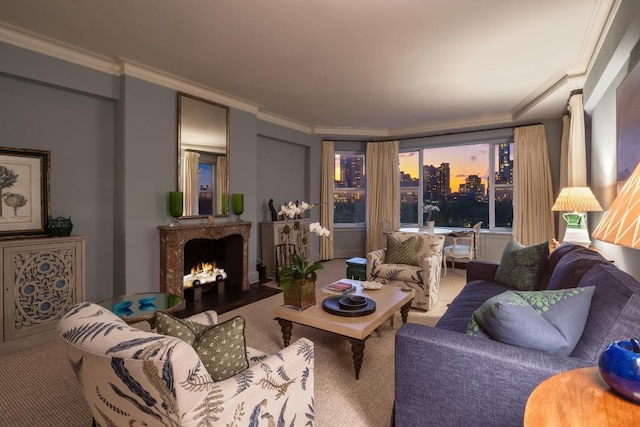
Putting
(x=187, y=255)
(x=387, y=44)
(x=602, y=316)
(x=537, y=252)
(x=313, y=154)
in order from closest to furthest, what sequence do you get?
(x=602, y=316), (x=537, y=252), (x=387, y=44), (x=187, y=255), (x=313, y=154)

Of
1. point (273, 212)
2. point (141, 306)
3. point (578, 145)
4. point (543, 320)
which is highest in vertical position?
point (578, 145)

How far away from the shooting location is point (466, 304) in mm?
2490

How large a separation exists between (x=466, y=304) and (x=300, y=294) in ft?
4.32

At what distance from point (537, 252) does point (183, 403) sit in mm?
3023

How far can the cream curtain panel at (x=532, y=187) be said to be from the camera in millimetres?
5383

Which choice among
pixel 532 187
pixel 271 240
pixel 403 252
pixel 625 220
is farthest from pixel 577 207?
pixel 271 240

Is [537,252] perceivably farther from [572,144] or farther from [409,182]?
[409,182]

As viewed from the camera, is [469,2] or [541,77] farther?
[541,77]

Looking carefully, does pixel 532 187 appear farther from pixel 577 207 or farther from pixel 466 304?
pixel 466 304

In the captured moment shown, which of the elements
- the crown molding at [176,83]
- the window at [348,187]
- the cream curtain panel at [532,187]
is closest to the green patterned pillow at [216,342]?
the crown molding at [176,83]

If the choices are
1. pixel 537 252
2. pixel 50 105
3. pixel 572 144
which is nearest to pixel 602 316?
pixel 537 252

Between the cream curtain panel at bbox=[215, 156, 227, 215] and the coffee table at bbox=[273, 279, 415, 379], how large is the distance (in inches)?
88.2

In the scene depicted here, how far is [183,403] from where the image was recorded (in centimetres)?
96

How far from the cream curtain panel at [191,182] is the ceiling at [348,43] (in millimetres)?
958
